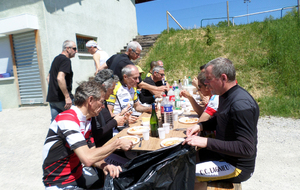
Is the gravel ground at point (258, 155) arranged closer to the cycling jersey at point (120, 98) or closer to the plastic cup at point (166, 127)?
the plastic cup at point (166, 127)

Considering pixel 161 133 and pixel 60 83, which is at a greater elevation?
pixel 60 83

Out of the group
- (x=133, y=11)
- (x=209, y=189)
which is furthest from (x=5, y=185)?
(x=133, y=11)

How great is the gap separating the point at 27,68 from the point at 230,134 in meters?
9.13

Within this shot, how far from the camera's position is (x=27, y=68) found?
859 cm

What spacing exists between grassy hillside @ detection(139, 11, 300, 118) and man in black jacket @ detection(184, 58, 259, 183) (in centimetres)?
524

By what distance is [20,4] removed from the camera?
26.9 feet

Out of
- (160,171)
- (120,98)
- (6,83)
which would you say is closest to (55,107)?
(120,98)

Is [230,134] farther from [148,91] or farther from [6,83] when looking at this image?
[6,83]

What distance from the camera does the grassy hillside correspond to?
25.0ft

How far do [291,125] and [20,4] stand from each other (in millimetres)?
10511

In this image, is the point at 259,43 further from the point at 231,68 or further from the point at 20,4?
the point at 20,4

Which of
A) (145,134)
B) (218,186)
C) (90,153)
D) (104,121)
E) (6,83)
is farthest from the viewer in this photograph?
(6,83)

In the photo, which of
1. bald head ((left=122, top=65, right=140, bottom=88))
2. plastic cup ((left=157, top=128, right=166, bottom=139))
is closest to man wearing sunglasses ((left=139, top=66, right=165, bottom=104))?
bald head ((left=122, top=65, right=140, bottom=88))

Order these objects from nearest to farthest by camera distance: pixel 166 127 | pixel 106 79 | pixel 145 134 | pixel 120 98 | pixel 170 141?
1. pixel 170 141
2. pixel 145 134
3. pixel 166 127
4. pixel 106 79
5. pixel 120 98
